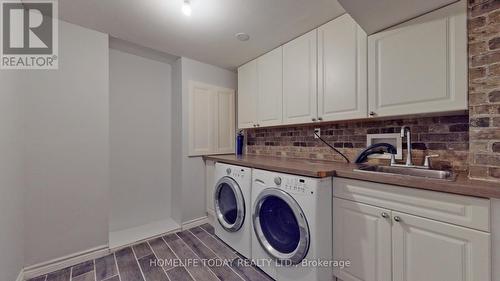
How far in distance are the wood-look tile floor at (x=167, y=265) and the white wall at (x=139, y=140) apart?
539 millimetres

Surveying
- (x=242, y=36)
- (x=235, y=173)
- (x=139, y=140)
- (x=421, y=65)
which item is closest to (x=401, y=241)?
(x=421, y=65)

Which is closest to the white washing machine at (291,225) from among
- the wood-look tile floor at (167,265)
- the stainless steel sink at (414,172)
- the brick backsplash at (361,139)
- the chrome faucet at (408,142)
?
the wood-look tile floor at (167,265)

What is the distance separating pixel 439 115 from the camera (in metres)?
1.40

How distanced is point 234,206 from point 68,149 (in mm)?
1606

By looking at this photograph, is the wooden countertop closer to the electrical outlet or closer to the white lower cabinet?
the white lower cabinet

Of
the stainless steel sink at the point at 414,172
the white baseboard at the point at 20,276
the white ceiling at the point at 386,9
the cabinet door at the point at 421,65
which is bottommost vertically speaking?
the white baseboard at the point at 20,276

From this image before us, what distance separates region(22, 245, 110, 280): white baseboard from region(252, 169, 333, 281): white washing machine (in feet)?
4.87

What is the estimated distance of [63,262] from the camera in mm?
1725

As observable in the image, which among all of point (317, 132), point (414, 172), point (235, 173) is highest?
point (317, 132)

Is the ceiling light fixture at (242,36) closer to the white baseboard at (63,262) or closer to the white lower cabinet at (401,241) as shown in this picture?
the white lower cabinet at (401,241)

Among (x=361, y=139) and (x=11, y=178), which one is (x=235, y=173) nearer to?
(x=361, y=139)

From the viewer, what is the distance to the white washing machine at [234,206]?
1855mm

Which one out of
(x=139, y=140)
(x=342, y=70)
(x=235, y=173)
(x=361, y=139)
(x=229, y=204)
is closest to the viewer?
(x=342, y=70)

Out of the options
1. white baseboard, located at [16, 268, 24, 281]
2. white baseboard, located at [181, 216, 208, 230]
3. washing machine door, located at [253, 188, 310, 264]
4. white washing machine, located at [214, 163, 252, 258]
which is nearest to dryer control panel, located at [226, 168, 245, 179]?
white washing machine, located at [214, 163, 252, 258]
